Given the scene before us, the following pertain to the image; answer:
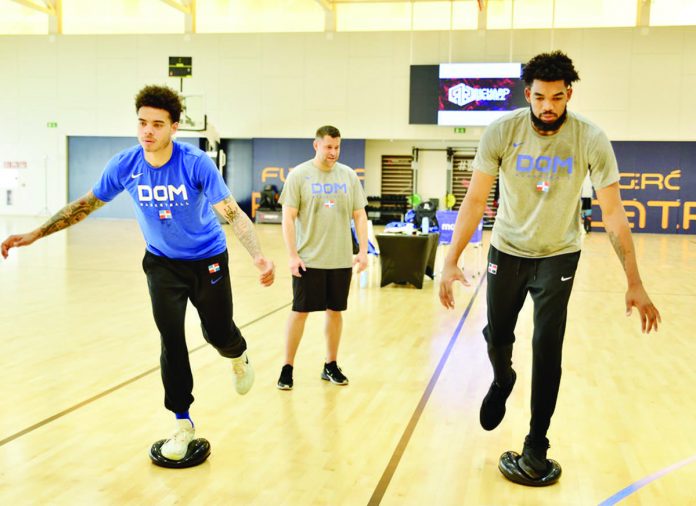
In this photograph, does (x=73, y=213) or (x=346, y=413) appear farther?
(x=346, y=413)

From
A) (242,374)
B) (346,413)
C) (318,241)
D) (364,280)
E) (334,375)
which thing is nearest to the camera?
(242,374)

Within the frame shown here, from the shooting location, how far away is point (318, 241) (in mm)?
4734

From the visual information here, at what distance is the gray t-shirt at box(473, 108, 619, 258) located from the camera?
302cm

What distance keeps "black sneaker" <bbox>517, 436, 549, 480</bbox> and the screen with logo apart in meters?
18.7

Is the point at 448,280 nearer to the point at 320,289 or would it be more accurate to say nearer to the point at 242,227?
the point at 242,227

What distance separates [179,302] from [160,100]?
0.92 metres

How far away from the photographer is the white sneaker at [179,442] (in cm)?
330

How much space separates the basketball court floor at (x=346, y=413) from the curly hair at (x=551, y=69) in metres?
1.71

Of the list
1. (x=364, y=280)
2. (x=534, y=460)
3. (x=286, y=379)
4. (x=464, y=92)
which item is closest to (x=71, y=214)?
(x=286, y=379)

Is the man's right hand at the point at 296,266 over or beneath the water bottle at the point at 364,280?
over

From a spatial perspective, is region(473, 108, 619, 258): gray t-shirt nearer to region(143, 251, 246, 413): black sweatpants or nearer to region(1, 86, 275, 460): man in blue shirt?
region(1, 86, 275, 460): man in blue shirt

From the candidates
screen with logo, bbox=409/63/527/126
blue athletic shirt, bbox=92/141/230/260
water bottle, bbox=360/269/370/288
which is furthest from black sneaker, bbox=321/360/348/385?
screen with logo, bbox=409/63/527/126

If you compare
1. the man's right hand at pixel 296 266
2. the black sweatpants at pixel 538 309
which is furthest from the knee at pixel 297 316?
the black sweatpants at pixel 538 309

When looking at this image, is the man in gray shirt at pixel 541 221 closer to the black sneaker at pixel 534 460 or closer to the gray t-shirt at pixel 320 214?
the black sneaker at pixel 534 460
